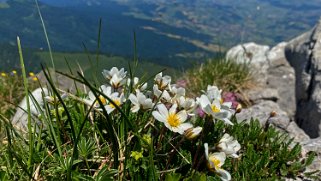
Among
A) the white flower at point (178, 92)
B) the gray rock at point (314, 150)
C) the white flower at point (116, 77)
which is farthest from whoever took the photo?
the gray rock at point (314, 150)

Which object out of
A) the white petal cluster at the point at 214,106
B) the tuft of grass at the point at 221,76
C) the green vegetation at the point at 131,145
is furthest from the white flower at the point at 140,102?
the tuft of grass at the point at 221,76

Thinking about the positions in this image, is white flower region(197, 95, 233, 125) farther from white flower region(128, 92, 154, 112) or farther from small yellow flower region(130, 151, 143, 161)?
small yellow flower region(130, 151, 143, 161)

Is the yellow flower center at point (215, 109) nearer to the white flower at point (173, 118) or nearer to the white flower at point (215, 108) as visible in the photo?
the white flower at point (215, 108)

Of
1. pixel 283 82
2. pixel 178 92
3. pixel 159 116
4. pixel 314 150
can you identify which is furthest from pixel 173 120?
pixel 283 82

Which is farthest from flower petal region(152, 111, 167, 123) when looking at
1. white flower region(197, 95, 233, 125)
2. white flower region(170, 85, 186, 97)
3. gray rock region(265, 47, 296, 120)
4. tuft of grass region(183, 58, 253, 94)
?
gray rock region(265, 47, 296, 120)

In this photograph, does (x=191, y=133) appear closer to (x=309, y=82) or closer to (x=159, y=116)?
(x=159, y=116)

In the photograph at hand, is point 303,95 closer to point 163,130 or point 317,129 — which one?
point 317,129
